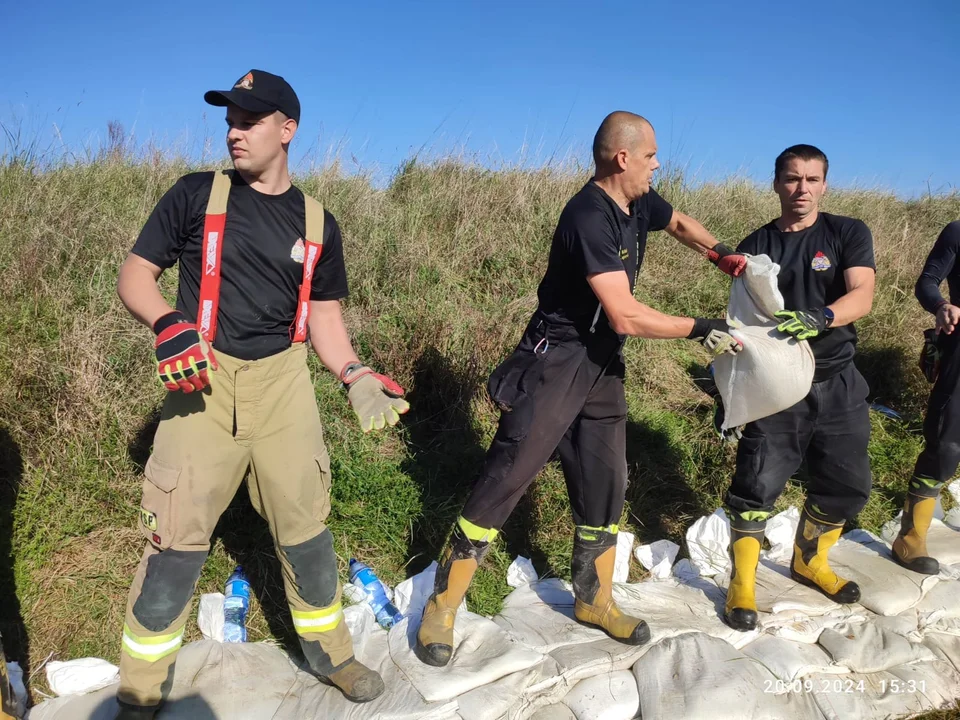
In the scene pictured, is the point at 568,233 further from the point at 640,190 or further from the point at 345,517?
the point at 345,517

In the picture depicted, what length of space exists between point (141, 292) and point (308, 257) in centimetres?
56

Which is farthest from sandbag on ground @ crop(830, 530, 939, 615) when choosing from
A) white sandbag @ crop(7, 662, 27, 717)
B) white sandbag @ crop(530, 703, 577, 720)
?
white sandbag @ crop(7, 662, 27, 717)

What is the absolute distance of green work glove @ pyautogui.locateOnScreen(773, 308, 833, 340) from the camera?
2.94 meters

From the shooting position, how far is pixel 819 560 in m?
3.64

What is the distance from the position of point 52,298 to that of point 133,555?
183cm

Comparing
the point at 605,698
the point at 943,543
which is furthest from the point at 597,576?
the point at 943,543

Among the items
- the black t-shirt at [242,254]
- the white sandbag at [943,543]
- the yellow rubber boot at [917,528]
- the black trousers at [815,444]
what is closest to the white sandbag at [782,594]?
the black trousers at [815,444]

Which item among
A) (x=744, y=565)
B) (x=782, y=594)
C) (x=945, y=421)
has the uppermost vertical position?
(x=945, y=421)

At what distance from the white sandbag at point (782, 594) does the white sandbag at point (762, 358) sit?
40.5 inches

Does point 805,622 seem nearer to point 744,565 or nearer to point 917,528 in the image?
point 744,565

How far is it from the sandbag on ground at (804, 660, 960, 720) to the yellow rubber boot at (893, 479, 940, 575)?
0.70m

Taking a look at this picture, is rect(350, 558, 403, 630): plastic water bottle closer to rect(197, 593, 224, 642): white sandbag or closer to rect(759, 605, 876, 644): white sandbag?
rect(197, 593, 224, 642): white sandbag

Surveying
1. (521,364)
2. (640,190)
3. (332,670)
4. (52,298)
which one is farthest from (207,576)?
(640,190)

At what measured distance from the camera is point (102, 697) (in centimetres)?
260
